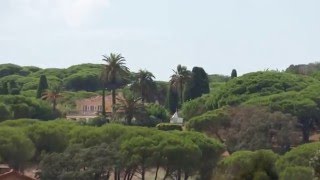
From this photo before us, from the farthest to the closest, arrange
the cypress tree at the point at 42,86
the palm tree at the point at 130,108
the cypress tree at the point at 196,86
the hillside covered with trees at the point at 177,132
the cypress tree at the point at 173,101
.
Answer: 1. the cypress tree at the point at 42,86
2. the cypress tree at the point at 173,101
3. the cypress tree at the point at 196,86
4. the palm tree at the point at 130,108
5. the hillside covered with trees at the point at 177,132

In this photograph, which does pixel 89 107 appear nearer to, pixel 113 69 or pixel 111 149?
pixel 113 69

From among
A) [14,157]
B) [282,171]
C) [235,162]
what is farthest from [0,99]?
[282,171]

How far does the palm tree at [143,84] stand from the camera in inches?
→ 3999

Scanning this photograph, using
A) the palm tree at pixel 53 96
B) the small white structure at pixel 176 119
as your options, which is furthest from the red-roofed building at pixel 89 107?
the small white structure at pixel 176 119

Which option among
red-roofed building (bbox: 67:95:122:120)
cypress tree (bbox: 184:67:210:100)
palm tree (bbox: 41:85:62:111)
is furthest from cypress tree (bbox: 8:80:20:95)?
cypress tree (bbox: 184:67:210:100)

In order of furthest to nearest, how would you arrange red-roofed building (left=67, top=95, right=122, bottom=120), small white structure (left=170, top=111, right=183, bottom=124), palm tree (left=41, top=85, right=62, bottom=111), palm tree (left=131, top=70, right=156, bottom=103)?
red-roofed building (left=67, top=95, right=122, bottom=120) < palm tree (left=41, top=85, right=62, bottom=111) < small white structure (left=170, top=111, right=183, bottom=124) < palm tree (left=131, top=70, right=156, bottom=103)

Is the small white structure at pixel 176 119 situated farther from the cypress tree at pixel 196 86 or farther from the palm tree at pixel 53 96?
the palm tree at pixel 53 96

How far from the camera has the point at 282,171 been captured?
60.7 m

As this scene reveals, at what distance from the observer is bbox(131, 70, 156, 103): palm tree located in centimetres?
10156

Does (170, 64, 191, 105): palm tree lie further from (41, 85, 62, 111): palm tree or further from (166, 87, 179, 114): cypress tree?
(41, 85, 62, 111): palm tree

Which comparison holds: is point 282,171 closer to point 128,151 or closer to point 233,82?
point 128,151

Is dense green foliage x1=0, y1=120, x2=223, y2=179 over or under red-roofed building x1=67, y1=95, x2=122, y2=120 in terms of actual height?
under

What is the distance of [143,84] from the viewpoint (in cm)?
10225

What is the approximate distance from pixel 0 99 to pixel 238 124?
3056 centimetres
